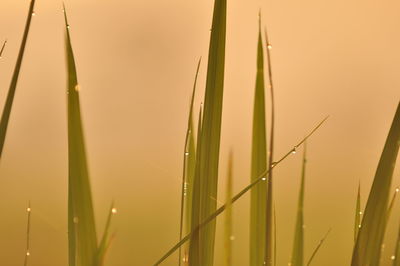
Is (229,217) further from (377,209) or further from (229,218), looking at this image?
(377,209)

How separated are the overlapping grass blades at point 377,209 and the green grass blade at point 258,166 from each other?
13 cm

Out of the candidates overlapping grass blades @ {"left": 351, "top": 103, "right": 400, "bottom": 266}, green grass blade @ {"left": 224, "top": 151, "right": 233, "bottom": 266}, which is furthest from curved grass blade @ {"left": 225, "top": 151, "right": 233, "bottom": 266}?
overlapping grass blades @ {"left": 351, "top": 103, "right": 400, "bottom": 266}

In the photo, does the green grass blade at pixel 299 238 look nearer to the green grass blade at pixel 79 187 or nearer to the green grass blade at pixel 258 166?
→ the green grass blade at pixel 258 166

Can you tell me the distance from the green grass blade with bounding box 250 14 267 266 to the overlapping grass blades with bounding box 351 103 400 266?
0.44ft

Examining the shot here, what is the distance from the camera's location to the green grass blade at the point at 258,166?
602 millimetres

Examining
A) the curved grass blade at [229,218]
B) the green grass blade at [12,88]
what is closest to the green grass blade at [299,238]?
the curved grass blade at [229,218]

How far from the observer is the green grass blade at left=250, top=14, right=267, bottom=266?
1.97ft

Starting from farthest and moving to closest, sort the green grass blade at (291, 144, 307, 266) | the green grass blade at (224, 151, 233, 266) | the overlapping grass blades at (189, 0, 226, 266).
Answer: the green grass blade at (291, 144, 307, 266), the overlapping grass blades at (189, 0, 226, 266), the green grass blade at (224, 151, 233, 266)

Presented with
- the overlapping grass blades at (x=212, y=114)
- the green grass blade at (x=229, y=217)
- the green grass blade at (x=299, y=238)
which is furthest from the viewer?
the green grass blade at (x=299, y=238)

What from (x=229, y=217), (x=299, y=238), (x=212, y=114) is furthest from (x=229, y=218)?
(x=299, y=238)

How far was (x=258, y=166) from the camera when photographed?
619 mm

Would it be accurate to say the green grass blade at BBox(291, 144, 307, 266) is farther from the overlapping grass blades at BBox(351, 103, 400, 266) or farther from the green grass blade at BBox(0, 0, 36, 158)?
the green grass blade at BBox(0, 0, 36, 158)

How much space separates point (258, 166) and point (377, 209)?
0.16 m

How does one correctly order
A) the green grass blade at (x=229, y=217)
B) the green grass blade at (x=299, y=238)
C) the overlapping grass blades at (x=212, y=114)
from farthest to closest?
the green grass blade at (x=299, y=238)
the overlapping grass blades at (x=212, y=114)
the green grass blade at (x=229, y=217)
